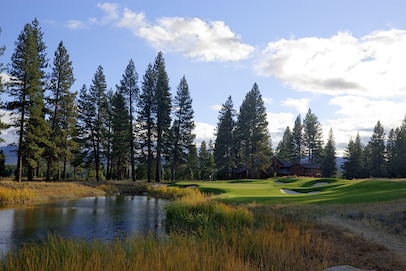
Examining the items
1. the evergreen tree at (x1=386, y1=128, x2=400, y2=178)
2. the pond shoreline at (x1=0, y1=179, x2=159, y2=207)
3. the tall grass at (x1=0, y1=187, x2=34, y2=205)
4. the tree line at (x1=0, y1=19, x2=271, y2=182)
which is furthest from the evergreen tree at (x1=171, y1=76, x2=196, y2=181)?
the evergreen tree at (x1=386, y1=128, x2=400, y2=178)

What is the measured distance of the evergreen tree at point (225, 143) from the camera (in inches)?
2640

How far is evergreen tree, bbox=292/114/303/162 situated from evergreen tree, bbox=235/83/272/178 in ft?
84.2

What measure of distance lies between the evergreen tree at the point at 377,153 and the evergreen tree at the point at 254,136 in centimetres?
3051

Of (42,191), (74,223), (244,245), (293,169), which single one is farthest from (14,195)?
(293,169)

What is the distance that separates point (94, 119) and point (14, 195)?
29.0 metres

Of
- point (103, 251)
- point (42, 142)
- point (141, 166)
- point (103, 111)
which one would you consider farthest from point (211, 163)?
point (103, 251)

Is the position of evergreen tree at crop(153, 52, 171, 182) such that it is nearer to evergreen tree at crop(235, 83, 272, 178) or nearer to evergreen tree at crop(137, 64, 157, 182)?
evergreen tree at crop(137, 64, 157, 182)

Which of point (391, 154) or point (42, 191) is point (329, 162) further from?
point (42, 191)

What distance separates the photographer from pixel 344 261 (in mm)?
8398

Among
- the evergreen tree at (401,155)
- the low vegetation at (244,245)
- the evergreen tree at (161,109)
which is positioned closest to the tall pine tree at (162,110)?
the evergreen tree at (161,109)

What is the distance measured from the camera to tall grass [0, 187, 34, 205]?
856 inches

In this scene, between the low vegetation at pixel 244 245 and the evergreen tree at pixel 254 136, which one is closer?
the low vegetation at pixel 244 245

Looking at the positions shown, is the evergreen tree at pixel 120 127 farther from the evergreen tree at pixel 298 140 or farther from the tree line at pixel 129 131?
the evergreen tree at pixel 298 140

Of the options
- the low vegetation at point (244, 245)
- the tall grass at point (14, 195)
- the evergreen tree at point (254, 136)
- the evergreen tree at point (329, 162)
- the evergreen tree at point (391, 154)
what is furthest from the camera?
the evergreen tree at point (329, 162)
